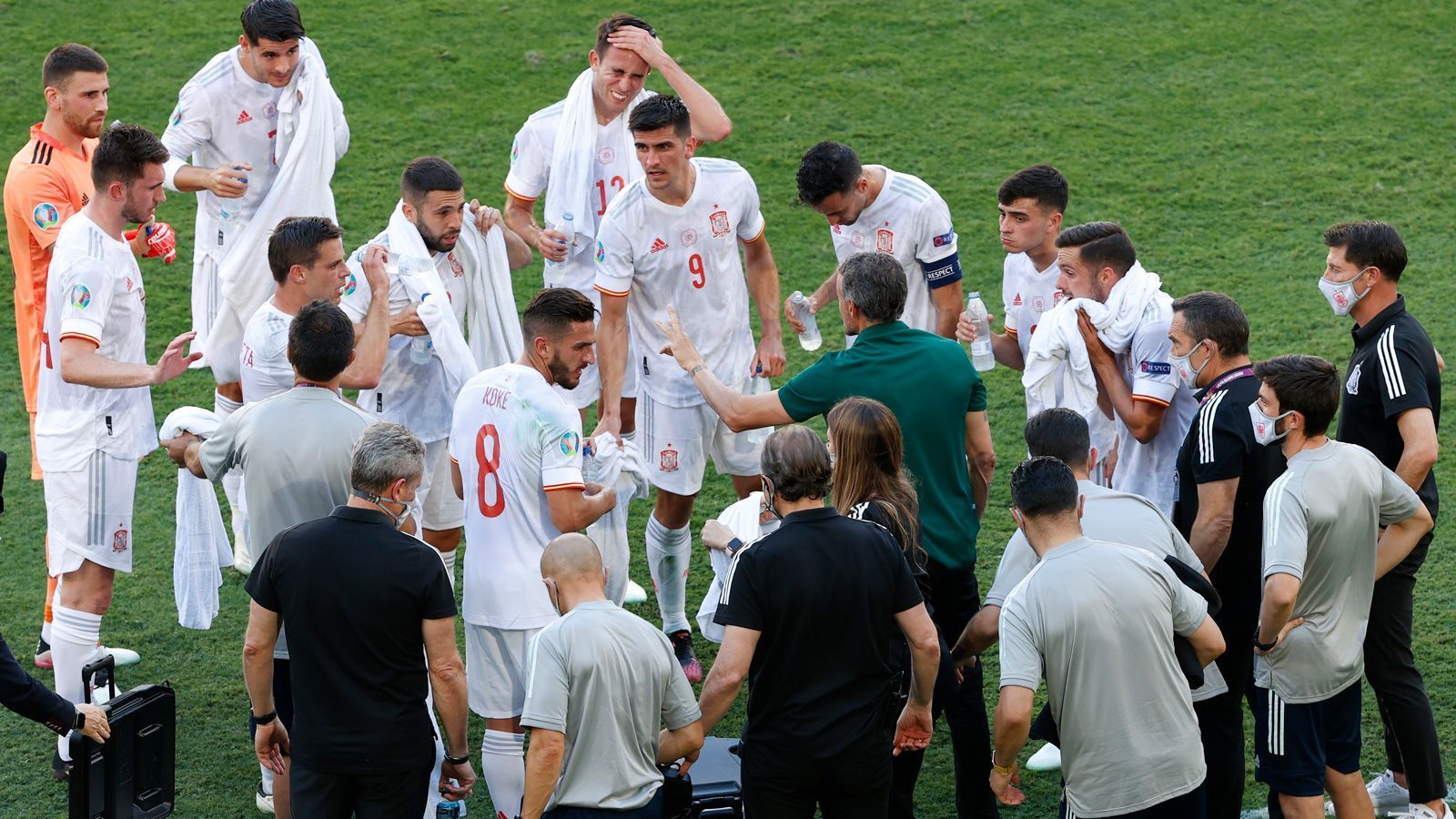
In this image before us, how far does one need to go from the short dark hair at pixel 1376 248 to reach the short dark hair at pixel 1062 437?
1392mm

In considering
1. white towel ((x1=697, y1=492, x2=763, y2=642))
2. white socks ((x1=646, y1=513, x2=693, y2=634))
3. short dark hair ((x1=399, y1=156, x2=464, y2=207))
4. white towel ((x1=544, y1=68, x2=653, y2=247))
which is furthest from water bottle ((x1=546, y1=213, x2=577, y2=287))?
white towel ((x1=697, y1=492, x2=763, y2=642))

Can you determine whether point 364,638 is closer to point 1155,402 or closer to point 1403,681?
point 1155,402

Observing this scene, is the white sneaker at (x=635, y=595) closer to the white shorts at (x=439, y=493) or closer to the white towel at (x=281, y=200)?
the white shorts at (x=439, y=493)

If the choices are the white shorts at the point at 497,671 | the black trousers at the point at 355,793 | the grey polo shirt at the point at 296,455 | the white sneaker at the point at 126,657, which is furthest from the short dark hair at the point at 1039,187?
the white sneaker at the point at 126,657

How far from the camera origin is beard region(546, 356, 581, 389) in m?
4.67

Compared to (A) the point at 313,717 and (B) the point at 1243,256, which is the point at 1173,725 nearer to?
(A) the point at 313,717

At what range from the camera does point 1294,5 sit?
11.7 meters

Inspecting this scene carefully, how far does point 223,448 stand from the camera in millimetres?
4527

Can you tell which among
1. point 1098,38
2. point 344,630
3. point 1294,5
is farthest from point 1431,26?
point 344,630

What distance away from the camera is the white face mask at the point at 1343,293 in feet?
16.5

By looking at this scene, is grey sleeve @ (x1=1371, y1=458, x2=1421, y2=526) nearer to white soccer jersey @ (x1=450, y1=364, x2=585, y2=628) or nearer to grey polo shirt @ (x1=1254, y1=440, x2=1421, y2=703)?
grey polo shirt @ (x1=1254, y1=440, x2=1421, y2=703)

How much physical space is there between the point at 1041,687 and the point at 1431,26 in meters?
7.89

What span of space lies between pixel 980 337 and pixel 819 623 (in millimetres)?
2049

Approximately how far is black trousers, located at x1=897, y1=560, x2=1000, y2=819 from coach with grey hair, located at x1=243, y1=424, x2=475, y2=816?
1534mm
